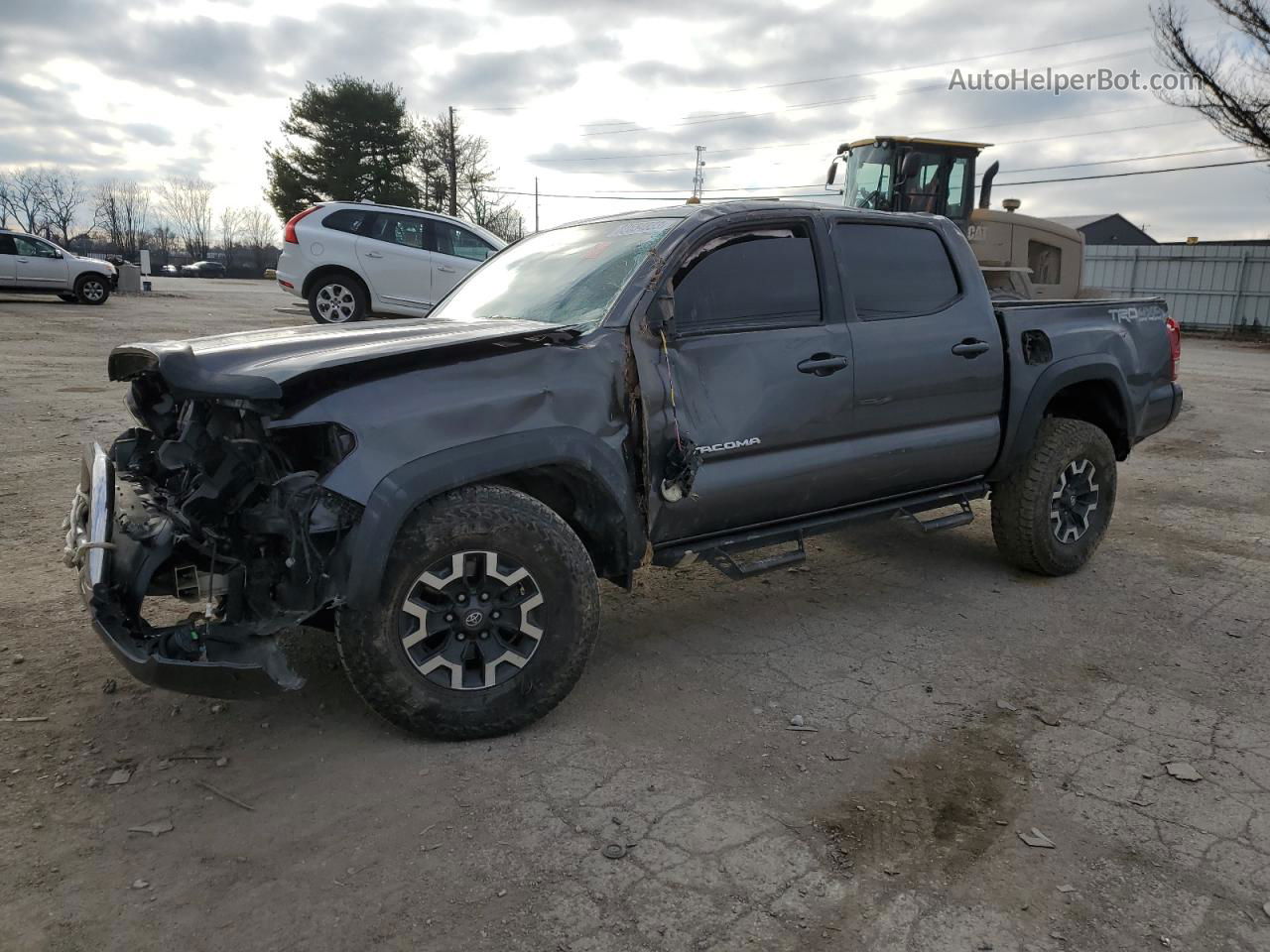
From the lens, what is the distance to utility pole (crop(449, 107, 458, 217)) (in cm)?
4869

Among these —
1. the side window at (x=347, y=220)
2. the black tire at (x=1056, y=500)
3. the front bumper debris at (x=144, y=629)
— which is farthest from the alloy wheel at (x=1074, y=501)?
the side window at (x=347, y=220)

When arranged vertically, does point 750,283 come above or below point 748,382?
above

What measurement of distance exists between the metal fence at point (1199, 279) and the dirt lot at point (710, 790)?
27.7m

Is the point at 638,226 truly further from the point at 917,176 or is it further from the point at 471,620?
the point at 917,176

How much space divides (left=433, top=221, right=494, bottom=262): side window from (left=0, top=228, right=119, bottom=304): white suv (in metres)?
9.82

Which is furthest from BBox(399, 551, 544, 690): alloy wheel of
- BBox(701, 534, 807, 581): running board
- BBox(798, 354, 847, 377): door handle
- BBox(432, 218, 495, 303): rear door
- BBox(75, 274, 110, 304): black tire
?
BBox(75, 274, 110, 304): black tire

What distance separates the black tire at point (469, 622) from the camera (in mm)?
3023

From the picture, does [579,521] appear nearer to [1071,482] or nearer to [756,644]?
[756,644]

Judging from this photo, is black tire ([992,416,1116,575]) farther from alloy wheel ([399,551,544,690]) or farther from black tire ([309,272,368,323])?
black tire ([309,272,368,323])

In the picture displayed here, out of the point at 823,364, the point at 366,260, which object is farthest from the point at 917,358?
the point at 366,260

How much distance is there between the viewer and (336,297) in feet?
41.4

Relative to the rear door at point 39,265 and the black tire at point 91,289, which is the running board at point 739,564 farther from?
the black tire at point 91,289

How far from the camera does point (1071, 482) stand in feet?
16.8

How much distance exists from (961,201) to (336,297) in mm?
8760
